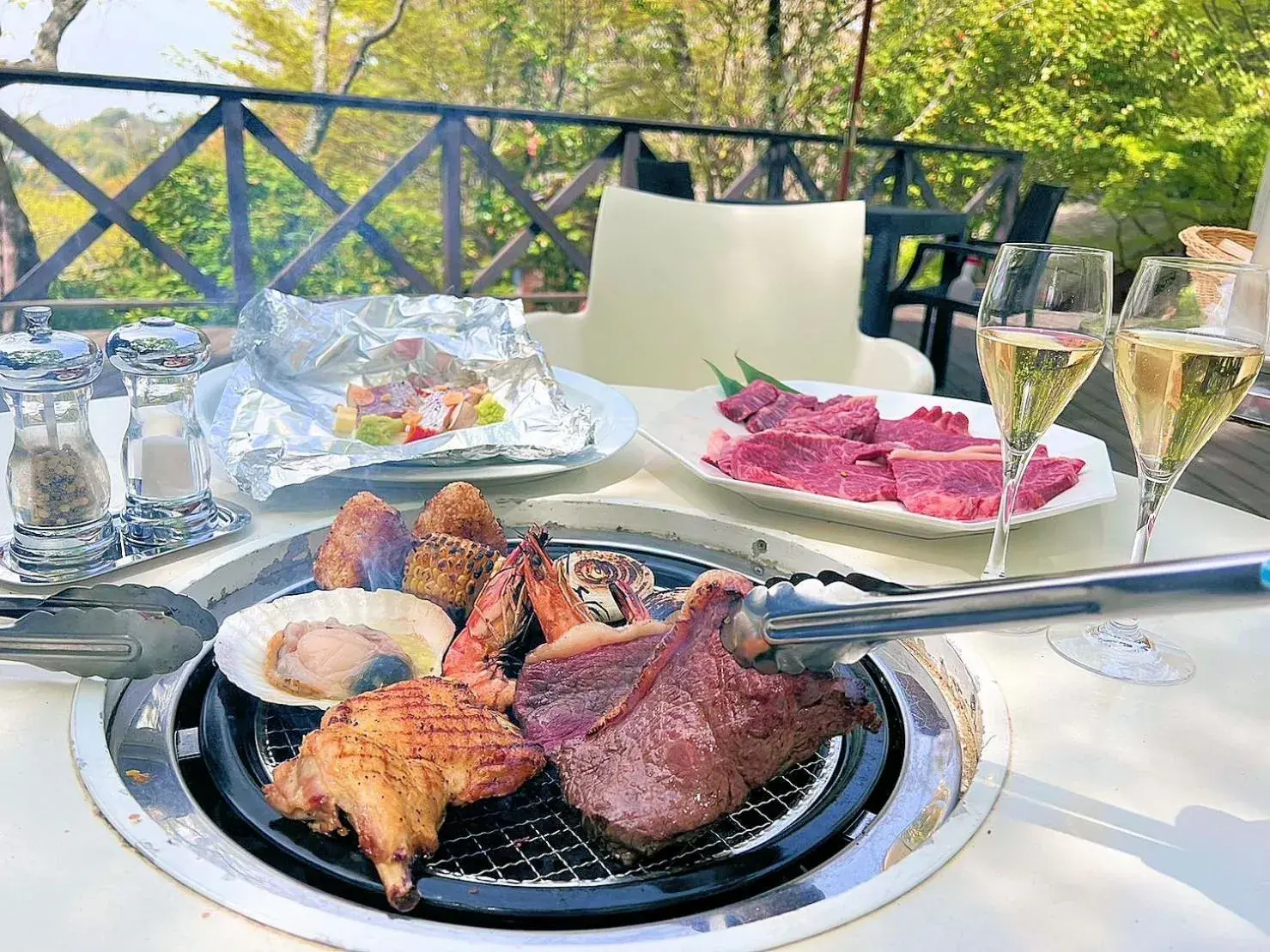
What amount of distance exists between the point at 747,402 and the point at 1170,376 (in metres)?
0.62

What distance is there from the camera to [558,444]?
1.15 meters

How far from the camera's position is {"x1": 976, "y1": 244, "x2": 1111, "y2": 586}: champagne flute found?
850 mm

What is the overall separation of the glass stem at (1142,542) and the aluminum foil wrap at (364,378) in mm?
631

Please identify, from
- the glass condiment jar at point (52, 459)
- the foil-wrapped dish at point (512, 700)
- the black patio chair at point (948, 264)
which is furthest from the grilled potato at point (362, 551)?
the black patio chair at point (948, 264)

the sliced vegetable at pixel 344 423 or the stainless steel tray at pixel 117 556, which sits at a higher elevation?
the sliced vegetable at pixel 344 423

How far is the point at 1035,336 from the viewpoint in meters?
0.86

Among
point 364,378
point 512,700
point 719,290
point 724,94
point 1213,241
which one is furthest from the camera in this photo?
point 724,94

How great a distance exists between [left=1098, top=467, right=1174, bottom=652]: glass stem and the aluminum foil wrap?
63 cm

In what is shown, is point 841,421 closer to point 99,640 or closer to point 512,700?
point 512,700

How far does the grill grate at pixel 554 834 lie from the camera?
1.83 feet

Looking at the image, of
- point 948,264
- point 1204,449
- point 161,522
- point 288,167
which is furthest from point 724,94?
point 161,522

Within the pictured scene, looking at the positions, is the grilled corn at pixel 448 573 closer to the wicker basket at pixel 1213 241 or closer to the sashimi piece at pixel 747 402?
the sashimi piece at pixel 747 402

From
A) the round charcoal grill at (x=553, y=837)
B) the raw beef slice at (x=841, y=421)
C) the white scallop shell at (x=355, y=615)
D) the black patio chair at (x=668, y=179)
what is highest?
the black patio chair at (x=668, y=179)

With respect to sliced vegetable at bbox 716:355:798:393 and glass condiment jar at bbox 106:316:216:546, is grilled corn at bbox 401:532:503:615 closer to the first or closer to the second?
glass condiment jar at bbox 106:316:216:546
